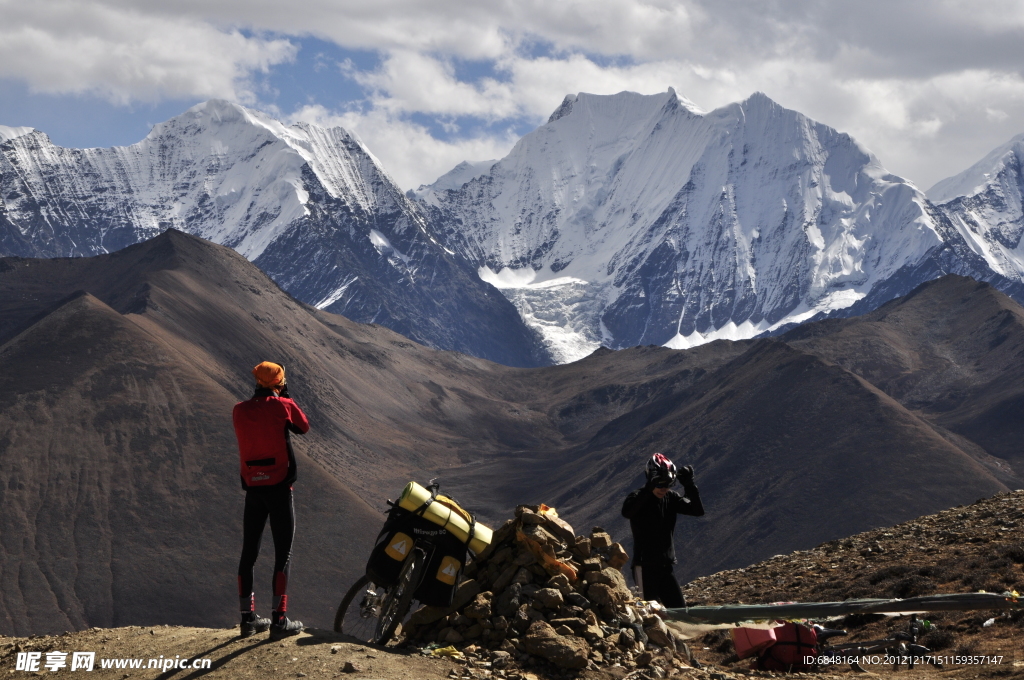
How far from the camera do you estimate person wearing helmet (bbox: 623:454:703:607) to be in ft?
45.4

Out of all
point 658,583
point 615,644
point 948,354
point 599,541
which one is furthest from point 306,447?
point 615,644

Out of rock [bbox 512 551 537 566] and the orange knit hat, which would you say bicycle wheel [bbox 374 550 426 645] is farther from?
the orange knit hat

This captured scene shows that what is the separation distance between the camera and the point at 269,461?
12.3 meters

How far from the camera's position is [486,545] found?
41.8 feet

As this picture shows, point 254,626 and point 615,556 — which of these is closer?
point 254,626

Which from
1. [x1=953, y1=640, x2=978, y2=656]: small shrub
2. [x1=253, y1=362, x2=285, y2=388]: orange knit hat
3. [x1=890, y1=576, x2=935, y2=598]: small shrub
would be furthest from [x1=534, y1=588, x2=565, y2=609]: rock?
[x1=890, y1=576, x2=935, y2=598]: small shrub

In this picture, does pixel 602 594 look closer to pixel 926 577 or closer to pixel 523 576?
pixel 523 576

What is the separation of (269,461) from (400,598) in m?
2.03

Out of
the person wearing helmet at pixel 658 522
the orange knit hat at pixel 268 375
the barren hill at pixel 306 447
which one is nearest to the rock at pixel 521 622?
the person wearing helmet at pixel 658 522

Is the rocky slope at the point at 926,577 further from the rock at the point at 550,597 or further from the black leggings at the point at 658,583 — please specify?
the rock at the point at 550,597

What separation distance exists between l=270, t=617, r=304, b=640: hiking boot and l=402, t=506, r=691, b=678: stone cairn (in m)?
1.16

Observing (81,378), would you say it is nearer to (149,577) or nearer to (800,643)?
(149,577)

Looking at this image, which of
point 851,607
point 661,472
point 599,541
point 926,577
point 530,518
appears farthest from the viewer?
point 926,577

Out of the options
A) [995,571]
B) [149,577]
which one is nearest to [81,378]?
[149,577]
